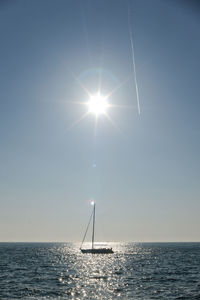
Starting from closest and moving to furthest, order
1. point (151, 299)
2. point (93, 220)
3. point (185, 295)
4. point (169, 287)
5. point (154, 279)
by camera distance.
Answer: point (151, 299)
point (185, 295)
point (169, 287)
point (154, 279)
point (93, 220)

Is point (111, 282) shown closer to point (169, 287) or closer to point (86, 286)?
point (86, 286)

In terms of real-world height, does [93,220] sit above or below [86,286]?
above

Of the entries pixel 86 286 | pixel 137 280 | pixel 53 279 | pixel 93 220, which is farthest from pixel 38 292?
pixel 93 220

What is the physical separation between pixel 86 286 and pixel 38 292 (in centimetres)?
831

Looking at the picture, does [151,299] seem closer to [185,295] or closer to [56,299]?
[185,295]

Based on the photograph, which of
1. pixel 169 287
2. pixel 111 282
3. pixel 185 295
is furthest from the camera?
pixel 111 282

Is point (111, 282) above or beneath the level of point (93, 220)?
beneath

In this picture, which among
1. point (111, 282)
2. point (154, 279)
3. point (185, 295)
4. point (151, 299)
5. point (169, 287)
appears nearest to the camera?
point (151, 299)

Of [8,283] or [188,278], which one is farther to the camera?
[188,278]

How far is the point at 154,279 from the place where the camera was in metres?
Answer: 53.9

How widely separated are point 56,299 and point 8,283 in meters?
14.1

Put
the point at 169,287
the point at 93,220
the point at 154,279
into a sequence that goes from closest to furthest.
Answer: the point at 169,287 < the point at 154,279 < the point at 93,220

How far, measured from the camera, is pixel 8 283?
1861 inches

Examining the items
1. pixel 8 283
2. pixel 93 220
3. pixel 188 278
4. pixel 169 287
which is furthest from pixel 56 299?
pixel 93 220
